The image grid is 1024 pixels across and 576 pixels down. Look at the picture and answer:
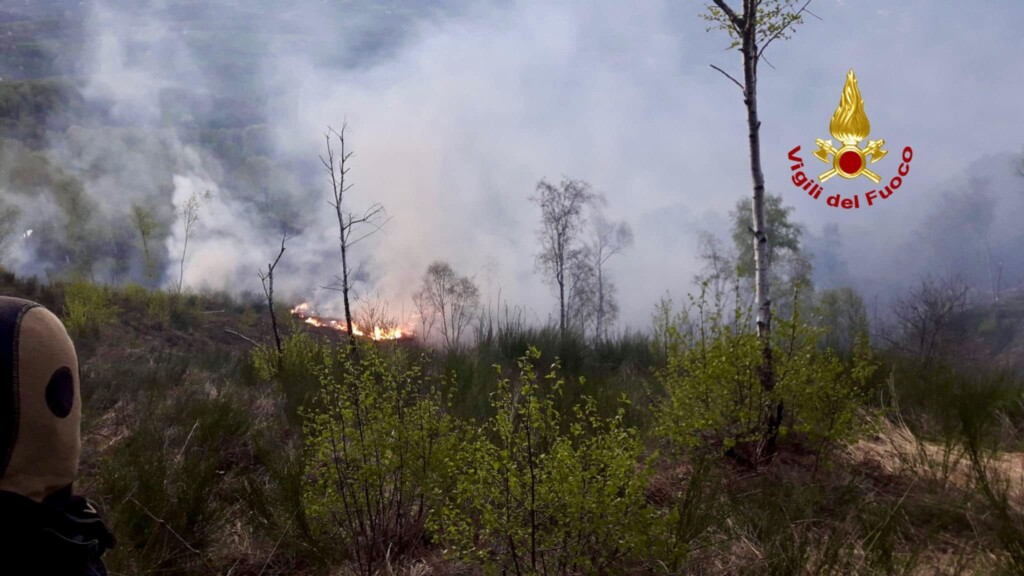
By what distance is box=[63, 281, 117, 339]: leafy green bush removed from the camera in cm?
1220

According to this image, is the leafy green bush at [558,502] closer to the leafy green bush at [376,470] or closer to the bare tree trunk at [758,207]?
the leafy green bush at [376,470]

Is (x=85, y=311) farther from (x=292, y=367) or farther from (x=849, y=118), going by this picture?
(x=849, y=118)

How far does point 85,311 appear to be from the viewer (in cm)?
1309

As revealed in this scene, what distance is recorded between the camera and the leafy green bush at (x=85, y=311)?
12195mm

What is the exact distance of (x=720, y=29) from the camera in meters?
5.30

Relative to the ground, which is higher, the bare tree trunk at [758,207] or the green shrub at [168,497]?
the bare tree trunk at [758,207]

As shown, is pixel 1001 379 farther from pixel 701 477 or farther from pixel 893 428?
pixel 701 477

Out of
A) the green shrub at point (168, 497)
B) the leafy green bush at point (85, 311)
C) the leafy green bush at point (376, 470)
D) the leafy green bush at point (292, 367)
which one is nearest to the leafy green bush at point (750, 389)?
the leafy green bush at point (376, 470)

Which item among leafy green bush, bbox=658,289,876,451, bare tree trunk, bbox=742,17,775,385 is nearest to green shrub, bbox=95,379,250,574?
leafy green bush, bbox=658,289,876,451

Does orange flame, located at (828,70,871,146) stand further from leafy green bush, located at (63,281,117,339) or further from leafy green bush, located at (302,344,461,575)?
leafy green bush, located at (63,281,117,339)

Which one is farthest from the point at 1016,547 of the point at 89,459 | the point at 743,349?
the point at 89,459

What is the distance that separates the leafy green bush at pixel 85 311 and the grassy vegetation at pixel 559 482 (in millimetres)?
7145

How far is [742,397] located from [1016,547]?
2088mm

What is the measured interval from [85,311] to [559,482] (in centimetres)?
1354
